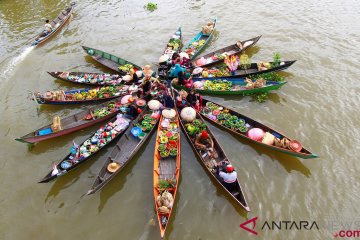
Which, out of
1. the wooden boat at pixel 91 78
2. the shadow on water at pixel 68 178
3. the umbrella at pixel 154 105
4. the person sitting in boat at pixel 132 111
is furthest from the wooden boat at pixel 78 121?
the shadow on water at pixel 68 178

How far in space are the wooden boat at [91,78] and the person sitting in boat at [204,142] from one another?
688 cm

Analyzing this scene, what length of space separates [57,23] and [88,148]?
16.3 m

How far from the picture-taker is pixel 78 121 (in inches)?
574

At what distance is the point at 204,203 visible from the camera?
35.7 feet

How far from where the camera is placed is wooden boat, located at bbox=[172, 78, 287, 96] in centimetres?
1500

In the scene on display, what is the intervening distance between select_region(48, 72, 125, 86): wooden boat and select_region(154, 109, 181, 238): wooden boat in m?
4.83

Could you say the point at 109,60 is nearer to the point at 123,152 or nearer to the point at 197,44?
the point at 197,44

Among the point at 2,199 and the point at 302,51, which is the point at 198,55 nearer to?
the point at 302,51

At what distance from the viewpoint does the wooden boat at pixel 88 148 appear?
1141 centimetres

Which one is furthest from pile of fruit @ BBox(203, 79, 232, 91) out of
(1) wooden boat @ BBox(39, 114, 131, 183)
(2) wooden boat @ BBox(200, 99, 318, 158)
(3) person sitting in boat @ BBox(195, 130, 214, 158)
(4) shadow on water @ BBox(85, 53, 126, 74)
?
(4) shadow on water @ BBox(85, 53, 126, 74)

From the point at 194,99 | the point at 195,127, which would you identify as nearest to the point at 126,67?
the point at 194,99

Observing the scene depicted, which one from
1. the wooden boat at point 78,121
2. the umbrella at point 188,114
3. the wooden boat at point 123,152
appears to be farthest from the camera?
the umbrella at point 188,114

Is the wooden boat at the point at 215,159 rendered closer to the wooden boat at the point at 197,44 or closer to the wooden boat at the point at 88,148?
the wooden boat at the point at 88,148

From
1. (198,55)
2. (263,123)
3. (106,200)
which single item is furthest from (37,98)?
(263,123)
